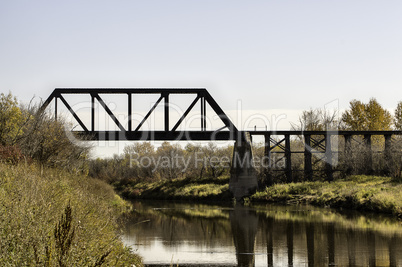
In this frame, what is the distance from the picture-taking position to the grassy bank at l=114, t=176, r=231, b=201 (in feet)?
170

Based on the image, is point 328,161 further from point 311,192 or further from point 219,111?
point 219,111

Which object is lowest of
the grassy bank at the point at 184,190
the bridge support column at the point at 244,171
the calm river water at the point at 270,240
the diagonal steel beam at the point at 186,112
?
the calm river water at the point at 270,240

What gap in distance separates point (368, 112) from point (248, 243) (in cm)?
6343

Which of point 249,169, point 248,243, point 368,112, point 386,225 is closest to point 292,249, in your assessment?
point 248,243

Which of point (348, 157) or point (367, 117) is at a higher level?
point (367, 117)

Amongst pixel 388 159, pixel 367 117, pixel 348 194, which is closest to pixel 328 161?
pixel 388 159

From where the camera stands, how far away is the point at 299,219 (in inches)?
1160

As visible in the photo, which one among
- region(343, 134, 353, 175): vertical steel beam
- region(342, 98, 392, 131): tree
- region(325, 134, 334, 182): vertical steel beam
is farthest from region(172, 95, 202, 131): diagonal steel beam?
region(342, 98, 392, 131): tree

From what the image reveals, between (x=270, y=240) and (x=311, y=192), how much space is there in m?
23.4

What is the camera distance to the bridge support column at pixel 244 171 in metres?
47.2

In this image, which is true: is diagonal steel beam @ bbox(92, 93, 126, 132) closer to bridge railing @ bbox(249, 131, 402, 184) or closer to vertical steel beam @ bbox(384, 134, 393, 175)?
bridge railing @ bbox(249, 131, 402, 184)

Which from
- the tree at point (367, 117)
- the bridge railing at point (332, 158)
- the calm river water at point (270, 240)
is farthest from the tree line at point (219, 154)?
the calm river water at point (270, 240)

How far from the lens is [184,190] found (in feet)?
187

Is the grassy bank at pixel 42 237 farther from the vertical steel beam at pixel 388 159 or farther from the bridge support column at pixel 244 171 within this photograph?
the vertical steel beam at pixel 388 159
